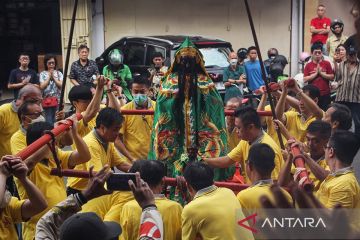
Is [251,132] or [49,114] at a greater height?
[251,132]

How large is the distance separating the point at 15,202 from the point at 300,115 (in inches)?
122

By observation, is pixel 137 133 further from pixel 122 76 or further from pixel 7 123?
pixel 122 76

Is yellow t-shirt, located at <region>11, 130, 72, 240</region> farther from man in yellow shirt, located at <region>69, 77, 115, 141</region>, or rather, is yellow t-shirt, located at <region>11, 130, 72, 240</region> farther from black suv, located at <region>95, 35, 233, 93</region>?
black suv, located at <region>95, 35, 233, 93</region>

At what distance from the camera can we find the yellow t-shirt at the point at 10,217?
3719mm

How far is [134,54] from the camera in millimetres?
13125

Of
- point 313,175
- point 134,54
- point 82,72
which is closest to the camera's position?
point 313,175

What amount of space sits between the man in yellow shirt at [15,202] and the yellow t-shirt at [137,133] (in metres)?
2.50

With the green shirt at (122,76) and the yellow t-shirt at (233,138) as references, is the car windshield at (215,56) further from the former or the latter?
the yellow t-shirt at (233,138)

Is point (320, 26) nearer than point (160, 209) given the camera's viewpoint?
No

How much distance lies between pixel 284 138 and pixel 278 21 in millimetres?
10442

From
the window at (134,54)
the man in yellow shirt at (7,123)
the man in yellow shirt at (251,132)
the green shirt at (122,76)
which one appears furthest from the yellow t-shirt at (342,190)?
the window at (134,54)

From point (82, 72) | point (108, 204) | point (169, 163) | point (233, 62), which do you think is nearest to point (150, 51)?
point (233, 62)

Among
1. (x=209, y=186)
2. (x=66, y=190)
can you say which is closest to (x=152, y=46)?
(x=66, y=190)

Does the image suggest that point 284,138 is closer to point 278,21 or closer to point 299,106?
point 299,106
